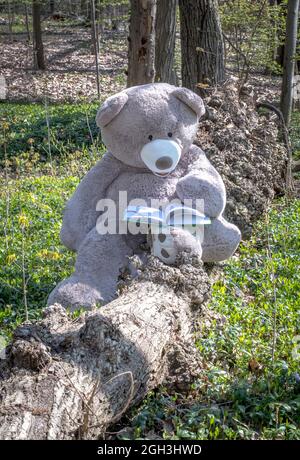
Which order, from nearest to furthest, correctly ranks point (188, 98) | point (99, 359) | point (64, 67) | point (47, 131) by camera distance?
point (99, 359) → point (188, 98) → point (47, 131) → point (64, 67)

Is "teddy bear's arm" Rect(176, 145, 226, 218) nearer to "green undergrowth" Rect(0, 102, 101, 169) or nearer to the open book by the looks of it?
the open book

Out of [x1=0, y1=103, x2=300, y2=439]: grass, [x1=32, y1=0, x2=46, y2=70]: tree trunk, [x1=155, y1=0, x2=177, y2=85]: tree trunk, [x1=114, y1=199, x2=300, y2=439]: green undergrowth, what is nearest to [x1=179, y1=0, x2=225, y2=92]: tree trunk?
[x1=0, y1=103, x2=300, y2=439]: grass

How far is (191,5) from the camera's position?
7.86 m

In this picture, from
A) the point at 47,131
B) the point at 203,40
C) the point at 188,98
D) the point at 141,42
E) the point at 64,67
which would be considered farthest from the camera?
the point at 64,67

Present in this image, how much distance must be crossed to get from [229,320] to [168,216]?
2.61ft

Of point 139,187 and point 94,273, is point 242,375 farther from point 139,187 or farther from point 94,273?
point 139,187

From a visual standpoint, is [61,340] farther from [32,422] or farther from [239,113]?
[239,113]

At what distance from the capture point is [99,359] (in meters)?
2.97

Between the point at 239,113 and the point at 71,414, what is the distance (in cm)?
441

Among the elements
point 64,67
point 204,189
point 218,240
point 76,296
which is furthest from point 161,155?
point 64,67

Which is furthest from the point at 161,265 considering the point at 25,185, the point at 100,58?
the point at 100,58

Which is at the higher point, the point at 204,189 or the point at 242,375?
the point at 204,189

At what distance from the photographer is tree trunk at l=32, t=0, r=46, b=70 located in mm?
18750
